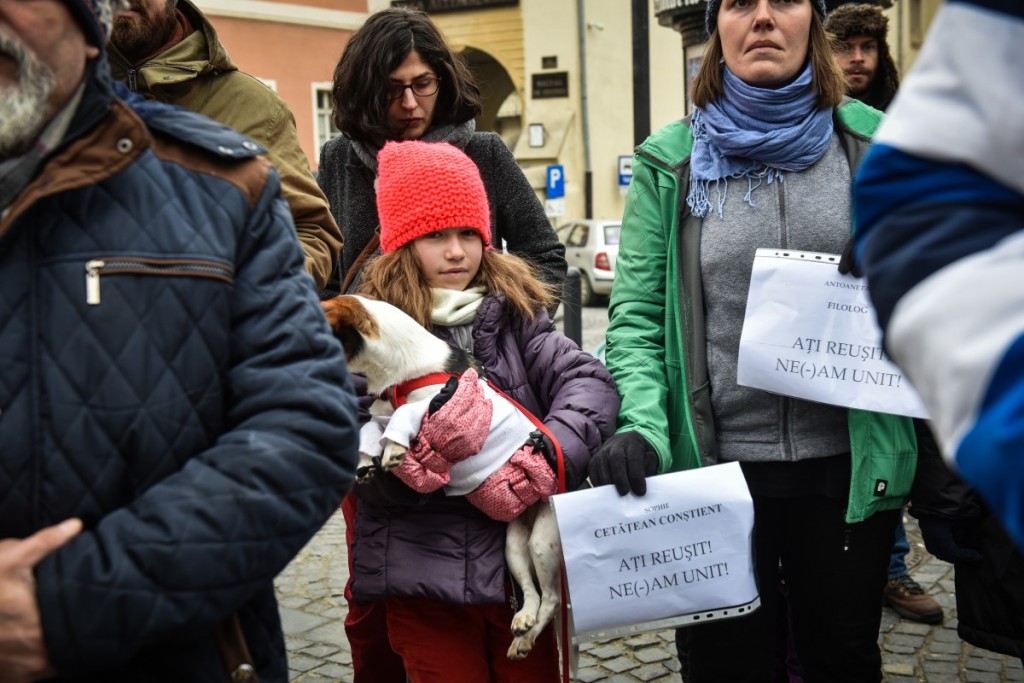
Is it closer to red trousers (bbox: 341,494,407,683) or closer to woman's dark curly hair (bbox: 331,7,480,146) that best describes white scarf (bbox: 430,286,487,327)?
red trousers (bbox: 341,494,407,683)

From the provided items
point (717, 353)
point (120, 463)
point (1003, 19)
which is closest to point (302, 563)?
point (717, 353)

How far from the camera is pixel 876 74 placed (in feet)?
16.9

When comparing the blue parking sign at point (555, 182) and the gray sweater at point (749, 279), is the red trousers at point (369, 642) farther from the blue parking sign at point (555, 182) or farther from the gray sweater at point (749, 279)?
the blue parking sign at point (555, 182)

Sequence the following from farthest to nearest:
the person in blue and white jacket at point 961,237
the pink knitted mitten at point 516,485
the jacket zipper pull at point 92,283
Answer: the pink knitted mitten at point 516,485 < the jacket zipper pull at point 92,283 < the person in blue and white jacket at point 961,237

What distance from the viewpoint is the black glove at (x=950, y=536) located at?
281cm

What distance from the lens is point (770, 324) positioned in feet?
9.30

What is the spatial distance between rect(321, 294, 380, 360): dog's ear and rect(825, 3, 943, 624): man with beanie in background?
287 cm

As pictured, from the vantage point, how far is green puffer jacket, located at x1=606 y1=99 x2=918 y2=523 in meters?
2.82

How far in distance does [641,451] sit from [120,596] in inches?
59.6

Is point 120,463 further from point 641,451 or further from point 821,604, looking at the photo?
point 821,604

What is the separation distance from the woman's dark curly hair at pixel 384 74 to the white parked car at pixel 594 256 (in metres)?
16.5

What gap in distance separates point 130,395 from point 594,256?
19344 mm

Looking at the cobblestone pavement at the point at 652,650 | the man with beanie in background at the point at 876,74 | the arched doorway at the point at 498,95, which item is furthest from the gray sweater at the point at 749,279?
the arched doorway at the point at 498,95

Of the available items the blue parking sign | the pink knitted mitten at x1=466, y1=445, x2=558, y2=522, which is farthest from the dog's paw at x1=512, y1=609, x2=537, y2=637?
the blue parking sign
